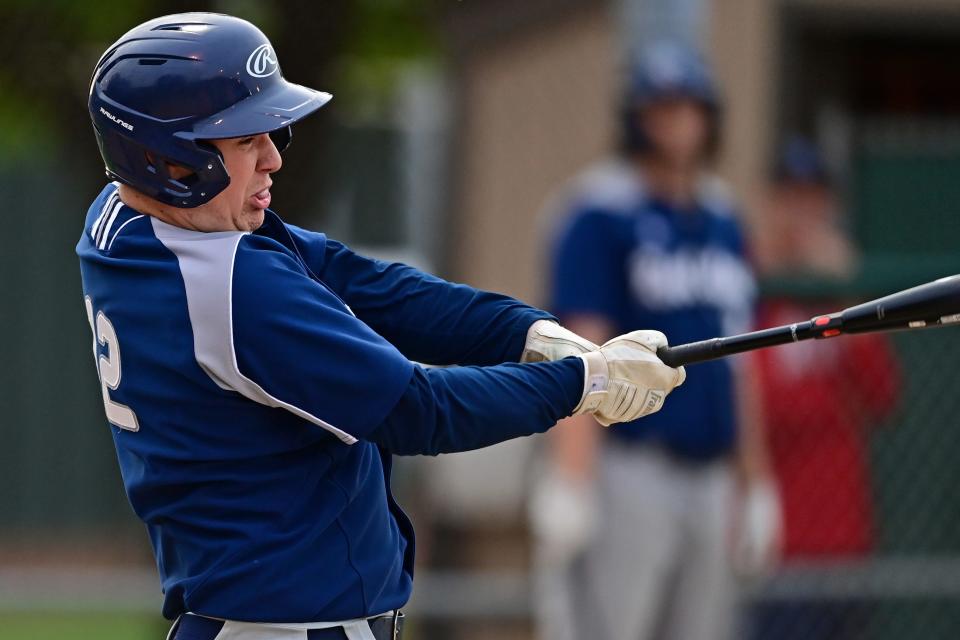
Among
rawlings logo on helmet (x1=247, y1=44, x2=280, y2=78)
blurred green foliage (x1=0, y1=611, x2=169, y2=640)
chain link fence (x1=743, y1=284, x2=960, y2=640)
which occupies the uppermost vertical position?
rawlings logo on helmet (x1=247, y1=44, x2=280, y2=78)

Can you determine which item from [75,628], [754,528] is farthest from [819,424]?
[75,628]

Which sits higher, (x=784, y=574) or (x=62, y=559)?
(x=784, y=574)

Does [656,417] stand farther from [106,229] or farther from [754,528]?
[106,229]

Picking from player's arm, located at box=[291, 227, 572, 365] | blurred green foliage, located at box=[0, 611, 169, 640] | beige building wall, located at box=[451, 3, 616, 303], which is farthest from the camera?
blurred green foliage, located at box=[0, 611, 169, 640]

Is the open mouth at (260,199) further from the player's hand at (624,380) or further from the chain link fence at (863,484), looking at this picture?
the chain link fence at (863,484)

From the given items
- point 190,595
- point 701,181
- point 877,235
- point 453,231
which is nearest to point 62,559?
point 453,231

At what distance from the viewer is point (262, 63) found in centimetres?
316

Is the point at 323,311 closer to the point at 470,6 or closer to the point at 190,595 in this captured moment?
the point at 190,595

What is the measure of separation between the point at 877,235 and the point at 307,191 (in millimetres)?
2507

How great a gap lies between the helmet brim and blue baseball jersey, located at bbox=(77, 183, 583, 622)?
0.18m

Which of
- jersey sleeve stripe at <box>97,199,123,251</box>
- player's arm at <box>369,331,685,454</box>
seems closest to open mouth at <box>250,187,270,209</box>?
jersey sleeve stripe at <box>97,199,123,251</box>

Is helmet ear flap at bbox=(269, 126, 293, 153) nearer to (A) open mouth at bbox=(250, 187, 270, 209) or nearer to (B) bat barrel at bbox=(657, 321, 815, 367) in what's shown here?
(A) open mouth at bbox=(250, 187, 270, 209)

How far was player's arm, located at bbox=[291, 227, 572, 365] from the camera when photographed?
11.0 feet

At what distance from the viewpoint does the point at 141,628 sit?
977 centimetres
